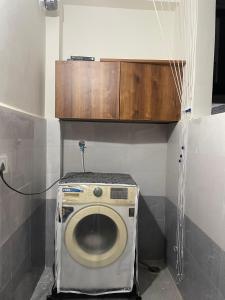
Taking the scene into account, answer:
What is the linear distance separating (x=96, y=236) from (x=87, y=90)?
1.22m

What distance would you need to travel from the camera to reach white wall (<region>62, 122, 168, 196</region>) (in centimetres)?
272

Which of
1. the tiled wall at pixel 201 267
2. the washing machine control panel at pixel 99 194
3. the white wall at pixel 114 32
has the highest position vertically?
the white wall at pixel 114 32

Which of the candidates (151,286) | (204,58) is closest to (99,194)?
(151,286)

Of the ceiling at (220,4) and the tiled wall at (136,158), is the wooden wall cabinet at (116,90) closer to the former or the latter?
the tiled wall at (136,158)

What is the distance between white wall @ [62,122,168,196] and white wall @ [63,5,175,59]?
734mm

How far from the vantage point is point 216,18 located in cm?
210

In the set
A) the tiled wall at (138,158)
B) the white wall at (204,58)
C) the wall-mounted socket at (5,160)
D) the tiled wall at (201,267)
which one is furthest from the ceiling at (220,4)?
the wall-mounted socket at (5,160)

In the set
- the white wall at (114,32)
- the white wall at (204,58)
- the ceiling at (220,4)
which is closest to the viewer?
the white wall at (204,58)

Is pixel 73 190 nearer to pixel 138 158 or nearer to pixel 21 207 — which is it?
pixel 21 207

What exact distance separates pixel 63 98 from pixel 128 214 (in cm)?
111

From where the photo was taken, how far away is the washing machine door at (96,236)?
1997 mm

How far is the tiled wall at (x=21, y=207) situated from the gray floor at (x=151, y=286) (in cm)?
9

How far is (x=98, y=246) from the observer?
2.10 meters

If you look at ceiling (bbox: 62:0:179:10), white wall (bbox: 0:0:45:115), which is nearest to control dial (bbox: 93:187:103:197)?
white wall (bbox: 0:0:45:115)
